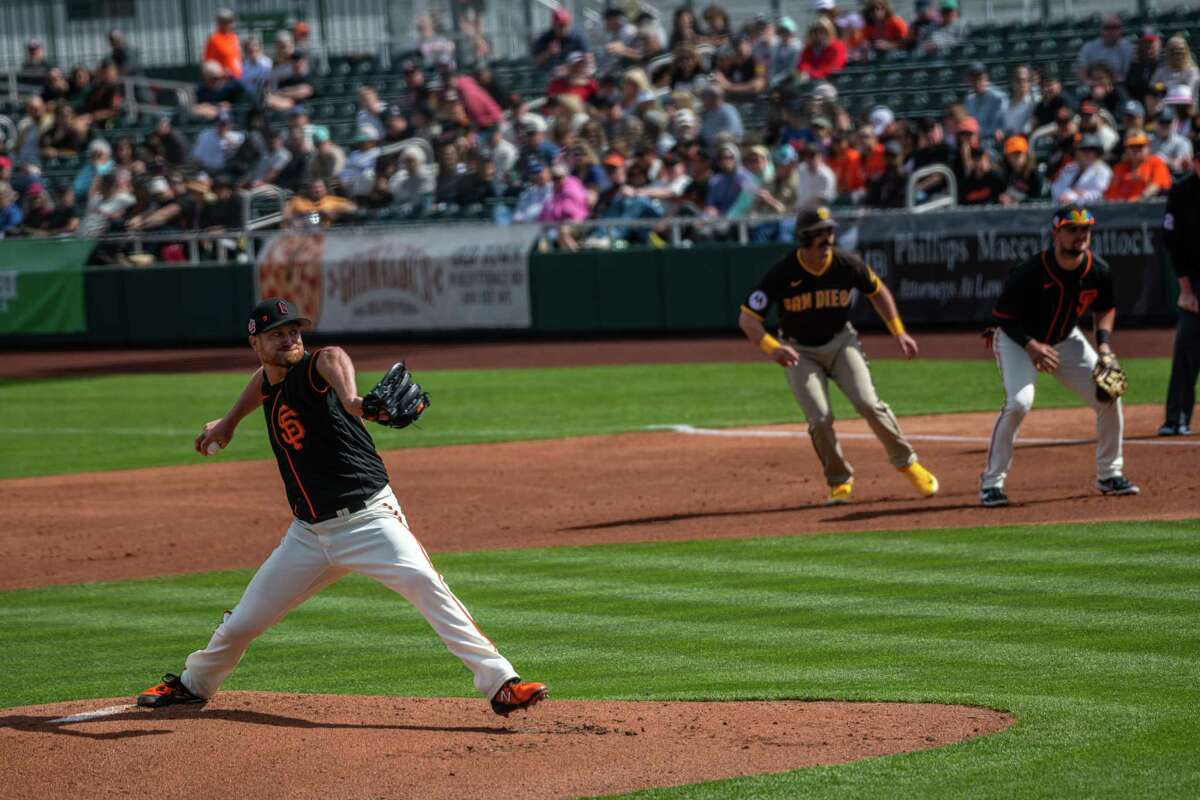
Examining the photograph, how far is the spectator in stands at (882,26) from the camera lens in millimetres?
27250

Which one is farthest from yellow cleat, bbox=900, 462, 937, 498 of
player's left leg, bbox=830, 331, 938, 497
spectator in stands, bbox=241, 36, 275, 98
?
spectator in stands, bbox=241, 36, 275, 98

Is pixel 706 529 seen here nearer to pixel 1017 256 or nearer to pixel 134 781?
pixel 134 781

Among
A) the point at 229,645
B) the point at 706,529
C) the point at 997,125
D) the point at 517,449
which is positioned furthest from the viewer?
the point at 997,125

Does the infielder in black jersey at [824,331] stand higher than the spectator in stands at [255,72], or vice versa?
the spectator in stands at [255,72]

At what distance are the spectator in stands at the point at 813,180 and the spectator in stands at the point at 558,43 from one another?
8.66 meters

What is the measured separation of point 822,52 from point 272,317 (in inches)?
820

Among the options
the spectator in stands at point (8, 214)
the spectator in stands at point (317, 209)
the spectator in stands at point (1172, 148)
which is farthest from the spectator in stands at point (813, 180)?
the spectator in stands at point (8, 214)

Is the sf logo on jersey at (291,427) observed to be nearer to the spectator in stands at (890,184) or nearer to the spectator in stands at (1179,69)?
the spectator in stands at (890,184)

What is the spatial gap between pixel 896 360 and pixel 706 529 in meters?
9.46

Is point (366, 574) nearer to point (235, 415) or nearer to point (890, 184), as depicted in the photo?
point (235, 415)

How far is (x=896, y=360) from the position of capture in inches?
804

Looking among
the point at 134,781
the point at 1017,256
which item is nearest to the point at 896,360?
the point at 1017,256

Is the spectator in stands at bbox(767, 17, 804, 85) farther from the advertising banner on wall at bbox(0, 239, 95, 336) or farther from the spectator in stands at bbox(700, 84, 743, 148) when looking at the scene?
the advertising banner on wall at bbox(0, 239, 95, 336)

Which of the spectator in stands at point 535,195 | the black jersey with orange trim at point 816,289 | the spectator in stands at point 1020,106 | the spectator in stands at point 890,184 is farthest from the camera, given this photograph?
the spectator in stands at point 535,195
